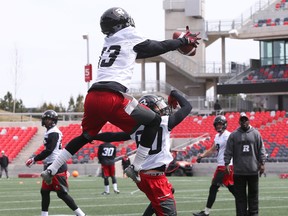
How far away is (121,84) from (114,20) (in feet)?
2.26

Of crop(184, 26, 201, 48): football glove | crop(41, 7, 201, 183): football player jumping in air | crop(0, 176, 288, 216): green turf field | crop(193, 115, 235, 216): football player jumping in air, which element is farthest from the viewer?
crop(0, 176, 288, 216): green turf field

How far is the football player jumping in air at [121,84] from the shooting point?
8414 mm

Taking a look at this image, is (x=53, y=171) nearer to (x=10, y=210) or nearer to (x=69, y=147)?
(x=69, y=147)

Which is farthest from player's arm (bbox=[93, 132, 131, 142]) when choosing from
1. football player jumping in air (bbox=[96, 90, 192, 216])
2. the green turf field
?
the green turf field

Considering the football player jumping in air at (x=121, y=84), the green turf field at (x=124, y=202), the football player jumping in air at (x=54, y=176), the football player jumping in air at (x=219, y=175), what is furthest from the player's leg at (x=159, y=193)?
the green turf field at (x=124, y=202)

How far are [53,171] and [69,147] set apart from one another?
1.01 feet

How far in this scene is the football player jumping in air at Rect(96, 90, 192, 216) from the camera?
367 inches

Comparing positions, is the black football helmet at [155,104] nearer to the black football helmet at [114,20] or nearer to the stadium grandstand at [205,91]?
the black football helmet at [114,20]

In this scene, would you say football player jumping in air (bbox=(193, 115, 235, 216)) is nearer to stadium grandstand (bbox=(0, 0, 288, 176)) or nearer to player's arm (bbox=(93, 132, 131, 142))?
player's arm (bbox=(93, 132, 131, 142))

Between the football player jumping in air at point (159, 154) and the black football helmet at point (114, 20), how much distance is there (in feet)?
3.61

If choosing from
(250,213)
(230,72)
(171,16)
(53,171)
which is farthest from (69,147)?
(171,16)

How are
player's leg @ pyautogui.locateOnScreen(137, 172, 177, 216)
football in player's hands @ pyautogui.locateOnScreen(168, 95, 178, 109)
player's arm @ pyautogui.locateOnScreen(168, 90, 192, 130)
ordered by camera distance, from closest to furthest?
1. player's leg @ pyautogui.locateOnScreen(137, 172, 177, 216)
2. player's arm @ pyautogui.locateOnScreen(168, 90, 192, 130)
3. football in player's hands @ pyautogui.locateOnScreen(168, 95, 178, 109)

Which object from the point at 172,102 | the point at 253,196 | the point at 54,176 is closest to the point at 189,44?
the point at 172,102

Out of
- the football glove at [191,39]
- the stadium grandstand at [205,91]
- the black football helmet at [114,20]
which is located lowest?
the stadium grandstand at [205,91]
